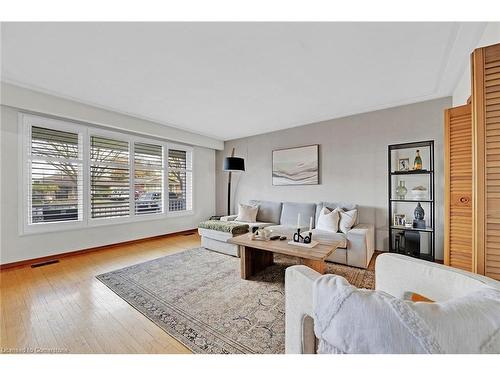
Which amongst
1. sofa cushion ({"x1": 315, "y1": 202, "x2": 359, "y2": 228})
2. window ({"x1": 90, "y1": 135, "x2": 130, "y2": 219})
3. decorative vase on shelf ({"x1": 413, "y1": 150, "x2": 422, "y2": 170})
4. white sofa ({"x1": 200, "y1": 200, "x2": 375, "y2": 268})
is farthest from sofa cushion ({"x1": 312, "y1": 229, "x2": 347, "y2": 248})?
window ({"x1": 90, "y1": 135, "x2": 130, "y2": 219})

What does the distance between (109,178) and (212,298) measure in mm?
3090

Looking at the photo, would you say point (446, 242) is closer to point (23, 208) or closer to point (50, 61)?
point (50, 61)

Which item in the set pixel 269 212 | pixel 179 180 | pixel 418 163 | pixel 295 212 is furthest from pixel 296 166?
pixel 179 180

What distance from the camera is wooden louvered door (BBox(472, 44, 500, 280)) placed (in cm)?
104

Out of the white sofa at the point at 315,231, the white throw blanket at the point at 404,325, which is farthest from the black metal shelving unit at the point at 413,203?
the white throw blanket at the point at 404,325

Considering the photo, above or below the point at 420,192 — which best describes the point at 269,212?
below

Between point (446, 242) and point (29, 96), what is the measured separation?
5219 millimetres

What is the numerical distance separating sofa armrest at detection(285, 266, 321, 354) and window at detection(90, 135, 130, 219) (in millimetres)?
3929

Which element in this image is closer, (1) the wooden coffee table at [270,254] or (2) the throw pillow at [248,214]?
(1) the wooden coffee table at [270,254]

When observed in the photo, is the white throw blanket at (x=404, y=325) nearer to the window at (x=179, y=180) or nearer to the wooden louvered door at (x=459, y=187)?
the wooden louvered door at (x=459, y=187)

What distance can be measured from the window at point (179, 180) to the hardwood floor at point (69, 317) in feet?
7.20

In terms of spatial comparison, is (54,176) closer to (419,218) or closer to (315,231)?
(315,231)

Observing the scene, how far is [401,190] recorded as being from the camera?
3.25 metres

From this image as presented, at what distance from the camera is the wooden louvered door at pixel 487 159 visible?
104 centimetres
